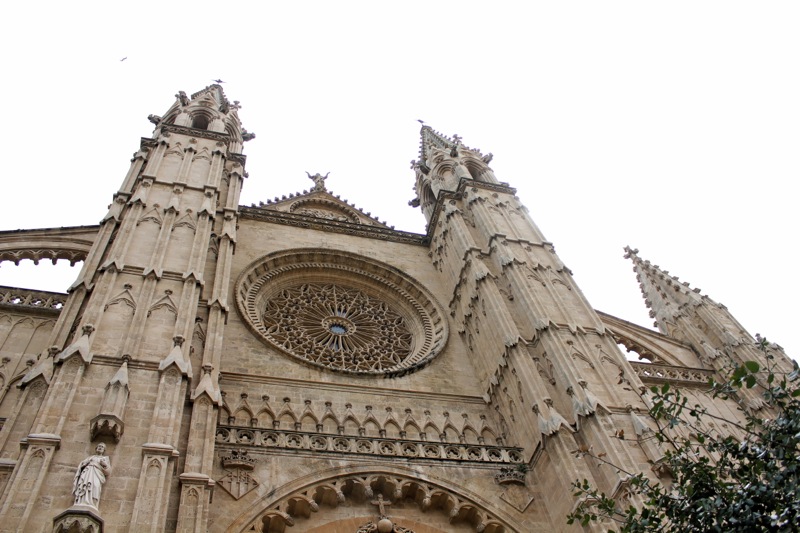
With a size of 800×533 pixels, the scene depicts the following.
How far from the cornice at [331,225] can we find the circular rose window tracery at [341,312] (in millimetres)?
1352

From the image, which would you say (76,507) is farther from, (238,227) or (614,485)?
(238,227)

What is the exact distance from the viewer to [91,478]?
7.70 meters

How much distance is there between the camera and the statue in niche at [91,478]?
7.46m

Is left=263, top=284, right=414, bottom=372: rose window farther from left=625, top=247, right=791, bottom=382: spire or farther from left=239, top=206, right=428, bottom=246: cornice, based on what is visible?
left=625, top=247, right=791, bottom=382: spire

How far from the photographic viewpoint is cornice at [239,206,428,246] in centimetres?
1797

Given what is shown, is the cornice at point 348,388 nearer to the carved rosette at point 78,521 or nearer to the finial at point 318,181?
the carved rosette at point 78,521

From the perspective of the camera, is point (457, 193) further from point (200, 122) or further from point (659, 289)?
point (200, 122)

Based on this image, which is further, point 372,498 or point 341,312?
point 341,312

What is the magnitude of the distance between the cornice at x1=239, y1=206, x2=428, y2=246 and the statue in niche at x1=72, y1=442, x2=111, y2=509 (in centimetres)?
1035

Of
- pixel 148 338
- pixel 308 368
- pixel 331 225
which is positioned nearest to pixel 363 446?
pixel 308 368

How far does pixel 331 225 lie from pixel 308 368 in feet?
20.4

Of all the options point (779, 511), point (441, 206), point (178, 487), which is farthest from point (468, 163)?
point (779, 511)

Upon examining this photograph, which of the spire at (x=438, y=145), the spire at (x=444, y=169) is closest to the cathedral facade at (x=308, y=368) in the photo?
the spire at (x=444, y=169)

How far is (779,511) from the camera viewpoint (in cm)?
554
